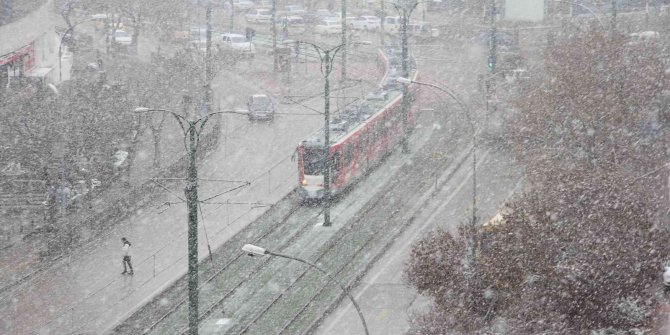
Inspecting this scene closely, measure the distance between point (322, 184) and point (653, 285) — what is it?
1634 centimetres

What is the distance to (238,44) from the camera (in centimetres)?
6762

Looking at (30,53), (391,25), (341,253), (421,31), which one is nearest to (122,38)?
(30,53)

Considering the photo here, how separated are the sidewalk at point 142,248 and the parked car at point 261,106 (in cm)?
114

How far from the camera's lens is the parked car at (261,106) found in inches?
2062

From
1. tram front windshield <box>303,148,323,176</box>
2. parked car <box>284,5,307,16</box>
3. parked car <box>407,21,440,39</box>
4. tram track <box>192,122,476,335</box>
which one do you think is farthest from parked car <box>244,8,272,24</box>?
tram front windshield <box>303,148,323,176</box>

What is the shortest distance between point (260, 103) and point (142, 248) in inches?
674

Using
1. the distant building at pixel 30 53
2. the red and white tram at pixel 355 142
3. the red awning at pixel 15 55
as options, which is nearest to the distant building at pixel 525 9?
the red and white tram at pixel 355 142

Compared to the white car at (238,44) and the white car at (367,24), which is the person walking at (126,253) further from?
the white car at (367,24)

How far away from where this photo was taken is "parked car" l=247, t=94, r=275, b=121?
172 ft

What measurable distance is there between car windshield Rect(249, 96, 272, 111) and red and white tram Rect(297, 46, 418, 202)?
230 inches

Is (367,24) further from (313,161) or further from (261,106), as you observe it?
(313,161)

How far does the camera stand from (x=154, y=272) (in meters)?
35.2

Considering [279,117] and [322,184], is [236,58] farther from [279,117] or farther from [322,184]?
[322,184]

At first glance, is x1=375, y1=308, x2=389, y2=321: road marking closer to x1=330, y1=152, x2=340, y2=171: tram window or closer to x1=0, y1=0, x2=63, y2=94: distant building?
x1=330, y1=152, x2=340, y2=171: tram window
